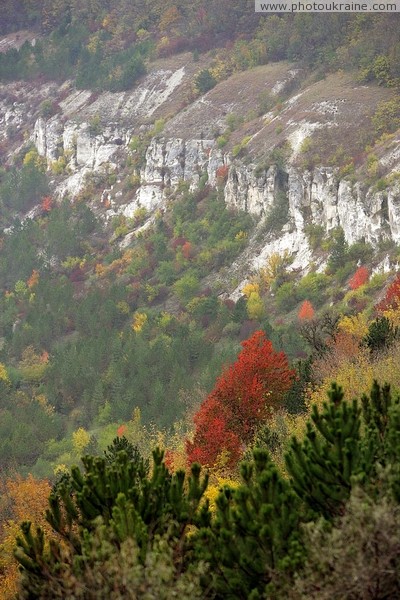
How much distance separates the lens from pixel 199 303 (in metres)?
105


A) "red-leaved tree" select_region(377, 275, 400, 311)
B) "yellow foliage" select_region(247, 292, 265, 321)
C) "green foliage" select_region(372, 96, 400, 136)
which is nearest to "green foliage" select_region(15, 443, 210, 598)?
"red-leaved tree" select_region(377, 275, 400, 311)

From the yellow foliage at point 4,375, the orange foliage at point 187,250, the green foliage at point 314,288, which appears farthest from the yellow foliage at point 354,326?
the orange foliage at point 187,250

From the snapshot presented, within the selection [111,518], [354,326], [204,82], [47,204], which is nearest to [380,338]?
[354,326]

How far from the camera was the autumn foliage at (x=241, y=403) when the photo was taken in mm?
46875

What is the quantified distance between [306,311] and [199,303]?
18.0m

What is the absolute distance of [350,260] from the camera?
96.0 meters

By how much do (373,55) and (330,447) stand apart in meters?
111

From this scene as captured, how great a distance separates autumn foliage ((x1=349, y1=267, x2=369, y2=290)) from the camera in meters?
89.4

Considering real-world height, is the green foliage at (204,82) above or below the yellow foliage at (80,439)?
above

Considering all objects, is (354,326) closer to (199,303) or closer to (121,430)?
(121,430)

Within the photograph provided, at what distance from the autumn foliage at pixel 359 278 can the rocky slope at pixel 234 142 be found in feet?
16.1

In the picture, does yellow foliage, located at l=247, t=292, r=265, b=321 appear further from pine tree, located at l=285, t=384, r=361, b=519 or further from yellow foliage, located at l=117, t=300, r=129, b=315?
pine tree, located at l=285, t=384, r=361, b=519

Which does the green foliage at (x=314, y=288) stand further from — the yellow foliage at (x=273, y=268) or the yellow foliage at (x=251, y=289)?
the yellow foliage at (x=251, y=289)

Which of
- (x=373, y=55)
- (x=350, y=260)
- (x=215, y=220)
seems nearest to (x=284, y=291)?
(x=350, y=260)
